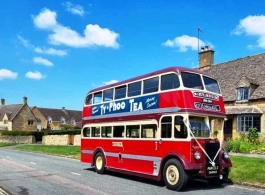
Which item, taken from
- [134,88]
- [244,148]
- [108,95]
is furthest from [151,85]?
[244,148]

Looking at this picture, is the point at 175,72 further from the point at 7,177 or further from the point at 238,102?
the point at 238,102

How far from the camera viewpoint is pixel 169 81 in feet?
37.4

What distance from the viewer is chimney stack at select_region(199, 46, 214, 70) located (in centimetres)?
3792

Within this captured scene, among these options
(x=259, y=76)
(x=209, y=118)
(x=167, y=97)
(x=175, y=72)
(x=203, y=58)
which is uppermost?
(x=203, y=58)

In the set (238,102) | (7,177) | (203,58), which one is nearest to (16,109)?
(203,58)

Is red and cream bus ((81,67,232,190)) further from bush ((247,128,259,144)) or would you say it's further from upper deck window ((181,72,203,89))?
bush ((247,128,259,144))

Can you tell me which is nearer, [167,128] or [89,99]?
[167,128]

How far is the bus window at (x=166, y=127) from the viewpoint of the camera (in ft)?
35.9

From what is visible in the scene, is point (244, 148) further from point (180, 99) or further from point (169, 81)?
point (180, 99)

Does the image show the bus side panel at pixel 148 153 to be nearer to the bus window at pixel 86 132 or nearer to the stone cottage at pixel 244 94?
the bus window at pixel 86 132

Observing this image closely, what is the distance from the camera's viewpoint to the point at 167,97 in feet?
37.0

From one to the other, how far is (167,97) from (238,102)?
1996 cm

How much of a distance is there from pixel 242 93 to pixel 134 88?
1907 centimetres

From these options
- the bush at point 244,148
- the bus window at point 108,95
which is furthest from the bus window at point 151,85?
the bush at point 244,148
